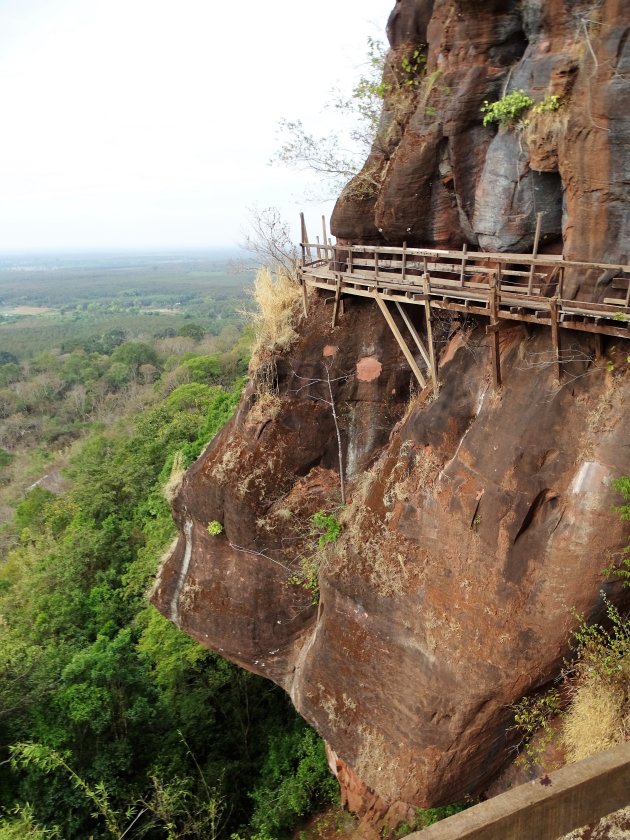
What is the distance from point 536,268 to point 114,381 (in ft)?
174

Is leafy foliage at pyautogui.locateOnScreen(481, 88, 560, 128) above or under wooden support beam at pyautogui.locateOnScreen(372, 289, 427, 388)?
above

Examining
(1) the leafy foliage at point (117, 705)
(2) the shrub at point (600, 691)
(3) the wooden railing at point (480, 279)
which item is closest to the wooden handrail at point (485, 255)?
(3) the wooden railing at point (480, 279)

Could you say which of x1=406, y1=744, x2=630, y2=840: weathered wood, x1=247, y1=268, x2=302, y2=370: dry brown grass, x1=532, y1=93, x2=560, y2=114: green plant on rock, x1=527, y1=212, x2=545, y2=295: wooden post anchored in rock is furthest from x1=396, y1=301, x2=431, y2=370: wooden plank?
x1=406, y1=744, x2=630, y2=840: weathered wood

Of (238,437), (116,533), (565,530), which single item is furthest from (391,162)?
(116,533)

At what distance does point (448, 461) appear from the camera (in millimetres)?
8273

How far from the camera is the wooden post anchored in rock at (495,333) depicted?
7.51 metres

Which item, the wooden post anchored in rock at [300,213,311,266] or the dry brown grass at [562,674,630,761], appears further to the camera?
the wooden post anchored in rock at [300,213,311,266]

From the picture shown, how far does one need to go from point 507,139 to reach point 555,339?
317 centimetres

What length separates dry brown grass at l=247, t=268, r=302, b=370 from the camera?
11.0 metres

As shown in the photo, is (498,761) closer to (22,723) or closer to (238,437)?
Result: (238,437)

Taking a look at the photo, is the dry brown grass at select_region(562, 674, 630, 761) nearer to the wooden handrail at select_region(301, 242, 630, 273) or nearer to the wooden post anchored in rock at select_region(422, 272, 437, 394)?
the wooden post anchored in rock at select_region(422, 272, 437, 394)

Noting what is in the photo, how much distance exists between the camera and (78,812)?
10.4m

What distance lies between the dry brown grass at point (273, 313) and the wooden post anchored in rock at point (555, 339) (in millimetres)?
5294

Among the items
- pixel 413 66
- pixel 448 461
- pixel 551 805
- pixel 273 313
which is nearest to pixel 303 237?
pixel 273 313
